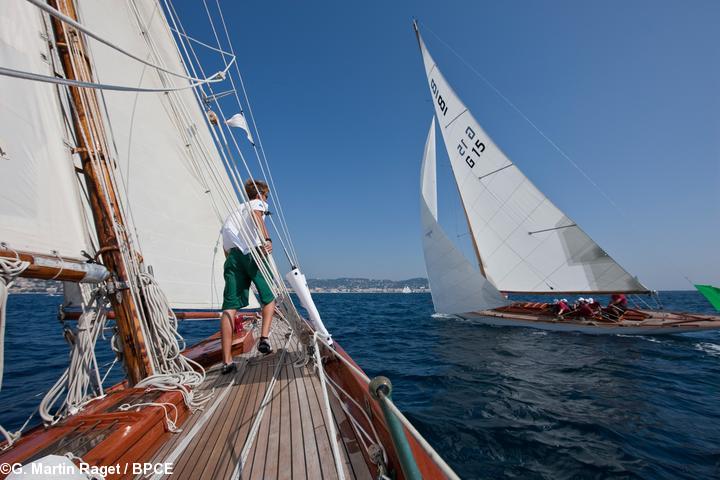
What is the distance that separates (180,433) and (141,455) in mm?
259

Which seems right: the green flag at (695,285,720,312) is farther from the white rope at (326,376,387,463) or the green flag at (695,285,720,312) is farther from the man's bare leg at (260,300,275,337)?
the man's bare leg at (260,300,275,337)

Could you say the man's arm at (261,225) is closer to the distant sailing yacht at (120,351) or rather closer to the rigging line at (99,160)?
the distant sailing yacht at (120,351)

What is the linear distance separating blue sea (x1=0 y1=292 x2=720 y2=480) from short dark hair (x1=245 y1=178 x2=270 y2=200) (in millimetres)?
3125

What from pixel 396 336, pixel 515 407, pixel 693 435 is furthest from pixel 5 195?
pixel 396 336

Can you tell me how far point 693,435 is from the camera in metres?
3.12

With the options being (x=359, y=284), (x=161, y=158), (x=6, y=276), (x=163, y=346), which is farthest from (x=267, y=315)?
(x=359, y=284)

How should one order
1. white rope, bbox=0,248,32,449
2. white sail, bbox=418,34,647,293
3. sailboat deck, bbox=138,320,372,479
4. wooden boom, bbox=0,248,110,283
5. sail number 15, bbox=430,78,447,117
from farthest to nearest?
1. sail number 15, bbox=430,78,447,117
2. white sail, bbox=418,34,647,293
3. wooden boom, bbox=0,248,110,283
4. sailboat deck, bbox=138,320,372,479
5. white rope, bbox=0,248,32,449

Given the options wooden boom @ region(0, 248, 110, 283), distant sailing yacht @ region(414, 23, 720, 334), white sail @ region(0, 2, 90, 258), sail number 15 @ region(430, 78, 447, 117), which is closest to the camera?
wooden boom @ region(0, 248, 110, 283)

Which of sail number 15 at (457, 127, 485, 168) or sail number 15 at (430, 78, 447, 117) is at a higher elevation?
sail number 15 at (430, 78, 447, 117)

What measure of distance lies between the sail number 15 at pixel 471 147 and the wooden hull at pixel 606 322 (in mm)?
6471

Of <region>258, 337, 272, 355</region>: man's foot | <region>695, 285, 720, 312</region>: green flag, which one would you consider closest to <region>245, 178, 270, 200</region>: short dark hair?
<region>258, 337, 272, 355</region>: man's foot

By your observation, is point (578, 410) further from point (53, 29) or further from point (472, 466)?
point (53, 29)

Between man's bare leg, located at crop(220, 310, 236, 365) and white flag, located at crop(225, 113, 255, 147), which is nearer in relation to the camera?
man's bare leg, located at crop(220, 310, 236, 365)

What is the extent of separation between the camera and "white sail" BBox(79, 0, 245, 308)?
3.62m
